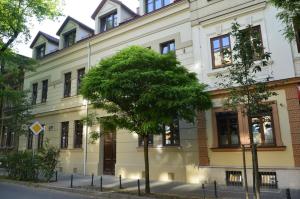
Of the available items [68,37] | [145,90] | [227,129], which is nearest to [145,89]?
[145,90]

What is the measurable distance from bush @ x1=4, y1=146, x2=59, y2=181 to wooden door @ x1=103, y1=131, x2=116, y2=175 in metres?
3.71

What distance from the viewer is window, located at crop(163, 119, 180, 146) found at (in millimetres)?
14531

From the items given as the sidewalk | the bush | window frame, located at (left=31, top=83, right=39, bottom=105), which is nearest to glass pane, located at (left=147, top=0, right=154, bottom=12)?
the bush

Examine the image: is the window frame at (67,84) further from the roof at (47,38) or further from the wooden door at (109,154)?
the wooden door at (109,154)

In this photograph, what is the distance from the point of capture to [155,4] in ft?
57.2

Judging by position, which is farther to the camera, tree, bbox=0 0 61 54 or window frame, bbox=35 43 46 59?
window frame, bbox=35 43 46 59

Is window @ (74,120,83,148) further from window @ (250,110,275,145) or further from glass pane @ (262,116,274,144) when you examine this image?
glass pane @ (262,116,274,144)

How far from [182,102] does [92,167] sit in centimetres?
1070

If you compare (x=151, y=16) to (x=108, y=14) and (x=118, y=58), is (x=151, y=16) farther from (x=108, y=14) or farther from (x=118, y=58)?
(x=118, y=58)

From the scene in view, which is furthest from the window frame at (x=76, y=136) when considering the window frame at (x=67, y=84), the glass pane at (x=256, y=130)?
the glass pane at (x=256, y=130)

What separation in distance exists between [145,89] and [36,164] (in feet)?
26.6

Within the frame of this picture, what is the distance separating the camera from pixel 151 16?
16.8m

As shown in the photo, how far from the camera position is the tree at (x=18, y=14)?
19.2m

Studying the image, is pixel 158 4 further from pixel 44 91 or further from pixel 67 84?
pixel 44 91
